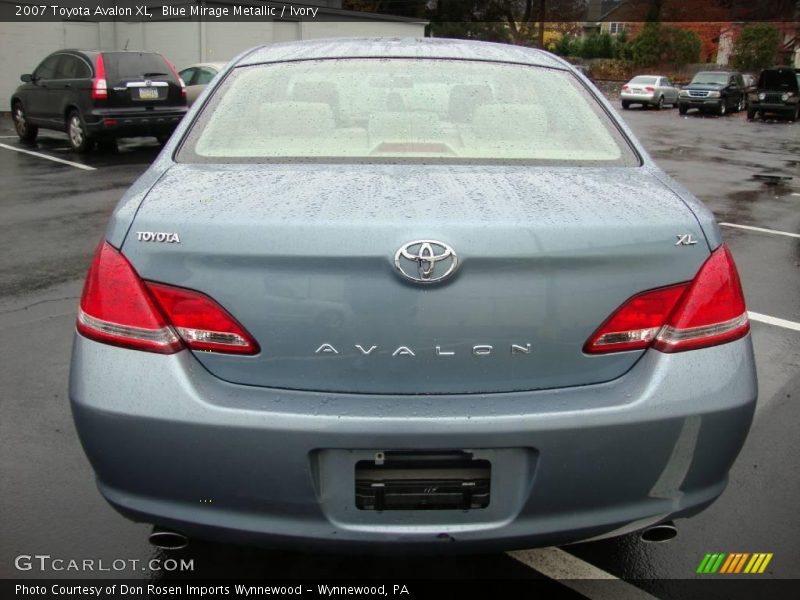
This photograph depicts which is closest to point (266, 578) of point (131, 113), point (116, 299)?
point (116, 299)

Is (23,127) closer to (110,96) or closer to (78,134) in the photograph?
(78,134)

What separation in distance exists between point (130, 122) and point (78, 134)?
118 centimetres

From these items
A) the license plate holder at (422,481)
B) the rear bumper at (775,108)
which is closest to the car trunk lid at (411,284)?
the license plate holder at (422,481)

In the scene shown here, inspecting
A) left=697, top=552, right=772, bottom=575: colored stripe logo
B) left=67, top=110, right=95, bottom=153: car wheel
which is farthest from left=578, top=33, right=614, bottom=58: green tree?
left=697, top=552, right=772, bottom=575: colored stripe logo

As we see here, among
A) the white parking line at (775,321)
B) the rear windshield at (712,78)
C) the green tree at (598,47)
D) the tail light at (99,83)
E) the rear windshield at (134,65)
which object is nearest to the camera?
the white parking line at (775,321)

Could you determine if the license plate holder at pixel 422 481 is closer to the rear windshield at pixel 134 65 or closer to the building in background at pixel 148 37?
the rear windshield at pixel 134 65

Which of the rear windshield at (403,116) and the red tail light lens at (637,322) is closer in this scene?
the red tail light lens at (637,322)

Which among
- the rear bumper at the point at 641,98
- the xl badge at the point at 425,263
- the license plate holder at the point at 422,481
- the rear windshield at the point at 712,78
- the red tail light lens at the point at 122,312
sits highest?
the xl badge at the point at 425,263

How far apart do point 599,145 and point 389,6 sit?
5195 centimetres

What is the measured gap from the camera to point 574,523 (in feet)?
6.63

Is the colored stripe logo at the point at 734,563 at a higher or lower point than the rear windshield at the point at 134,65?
lower

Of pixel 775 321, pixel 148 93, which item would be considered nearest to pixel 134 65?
pixel 148 93

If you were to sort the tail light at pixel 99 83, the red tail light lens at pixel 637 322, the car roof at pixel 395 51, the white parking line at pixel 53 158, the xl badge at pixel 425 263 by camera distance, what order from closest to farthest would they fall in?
the xl badge at pixel 425 263
the red tail light lens at pixel 637 322
the car roof at pixel 395 51
the white parking line at pixel 53 158
the tail light at pixel 99 83

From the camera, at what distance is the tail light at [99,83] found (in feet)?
43.0
